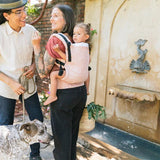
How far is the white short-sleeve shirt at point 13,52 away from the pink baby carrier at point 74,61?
740mm

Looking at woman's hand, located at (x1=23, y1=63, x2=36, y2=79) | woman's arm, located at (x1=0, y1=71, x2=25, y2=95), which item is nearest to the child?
woman's arm, located at (x1=0, y1=71, x2=25, y2=95)

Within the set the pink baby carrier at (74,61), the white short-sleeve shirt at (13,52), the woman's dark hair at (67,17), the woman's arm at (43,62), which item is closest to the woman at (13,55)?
the white short-sleeve shirt at (13,52)

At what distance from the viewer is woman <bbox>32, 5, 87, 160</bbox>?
201 cm

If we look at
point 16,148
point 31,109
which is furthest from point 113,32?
point 16,148

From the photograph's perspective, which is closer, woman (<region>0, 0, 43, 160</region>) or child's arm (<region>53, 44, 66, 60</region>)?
child's arm (<region>53, 44, 66, 60</region>)

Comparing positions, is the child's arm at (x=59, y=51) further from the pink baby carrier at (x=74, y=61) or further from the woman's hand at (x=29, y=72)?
the woman's hand at (x=29, y=72)

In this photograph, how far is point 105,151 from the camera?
11.1 ft

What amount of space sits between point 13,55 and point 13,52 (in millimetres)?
38

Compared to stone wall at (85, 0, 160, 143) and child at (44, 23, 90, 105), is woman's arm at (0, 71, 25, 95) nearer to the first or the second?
child at (44, 23, 90, 105)

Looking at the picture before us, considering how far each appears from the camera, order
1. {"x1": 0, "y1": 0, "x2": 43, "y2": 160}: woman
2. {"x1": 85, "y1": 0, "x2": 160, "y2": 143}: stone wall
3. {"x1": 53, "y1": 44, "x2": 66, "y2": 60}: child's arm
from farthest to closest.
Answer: {"x1": 85, "y1": 0, "x2": 160, "y2": 143}: stone wall < {"x1": 0, "y1": 0, "x2": 43, "y2": 160}: woman < {"x1": 53, "y1": 44, "x2": 66, "y2": 60}: child's arm

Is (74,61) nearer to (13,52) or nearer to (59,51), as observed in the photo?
(59,51)

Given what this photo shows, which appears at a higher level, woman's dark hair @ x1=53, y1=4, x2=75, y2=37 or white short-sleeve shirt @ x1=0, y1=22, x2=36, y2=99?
woman's dark hair @ x1=53, y1=4, x2=75, y2=37

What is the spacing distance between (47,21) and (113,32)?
2219 mm

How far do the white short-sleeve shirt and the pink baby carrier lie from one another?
2.43 ft
